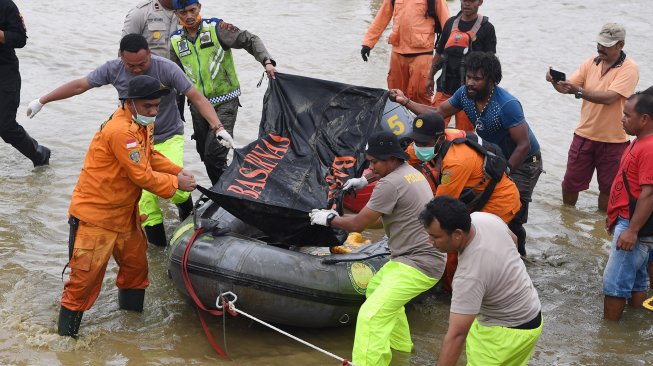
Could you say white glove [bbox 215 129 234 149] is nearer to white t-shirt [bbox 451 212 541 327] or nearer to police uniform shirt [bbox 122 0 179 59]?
police uniform shirt [bbox 122 0 179 59]

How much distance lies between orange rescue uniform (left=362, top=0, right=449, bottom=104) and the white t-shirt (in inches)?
203

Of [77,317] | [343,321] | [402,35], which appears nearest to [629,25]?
[402,35]

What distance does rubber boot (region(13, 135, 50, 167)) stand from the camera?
28.9 ft

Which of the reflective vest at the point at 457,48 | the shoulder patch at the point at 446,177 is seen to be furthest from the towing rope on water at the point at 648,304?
the reflective vest at the point at 457,48

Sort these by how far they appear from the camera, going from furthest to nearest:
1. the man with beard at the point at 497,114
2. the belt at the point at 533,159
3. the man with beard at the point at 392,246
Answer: the belt at the point at 533,159, the man with beard at the point at 497,114, the man with beard at the point at 392,246

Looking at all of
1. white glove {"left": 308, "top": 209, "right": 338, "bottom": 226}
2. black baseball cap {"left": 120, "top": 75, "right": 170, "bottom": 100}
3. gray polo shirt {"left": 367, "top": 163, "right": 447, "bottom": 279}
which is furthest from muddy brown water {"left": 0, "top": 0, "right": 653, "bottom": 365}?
black baseball cap {"left": 120, "top": 75, "right": 170, "bottom": 100}

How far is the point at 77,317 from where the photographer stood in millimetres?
5762

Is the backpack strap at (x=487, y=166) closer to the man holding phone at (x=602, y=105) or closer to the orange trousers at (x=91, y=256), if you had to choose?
the man holding phone at (x=602, y=105)

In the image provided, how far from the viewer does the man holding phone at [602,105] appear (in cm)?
762

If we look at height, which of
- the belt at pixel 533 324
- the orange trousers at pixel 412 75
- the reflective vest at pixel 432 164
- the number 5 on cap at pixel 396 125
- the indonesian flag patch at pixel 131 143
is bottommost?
the orange trousers at pixel 412 75

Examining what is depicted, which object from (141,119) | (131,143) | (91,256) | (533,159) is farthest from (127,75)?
(533,159)

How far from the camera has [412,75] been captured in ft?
31.8

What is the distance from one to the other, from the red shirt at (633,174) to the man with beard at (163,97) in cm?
302

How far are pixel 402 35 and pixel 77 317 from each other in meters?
5.34
